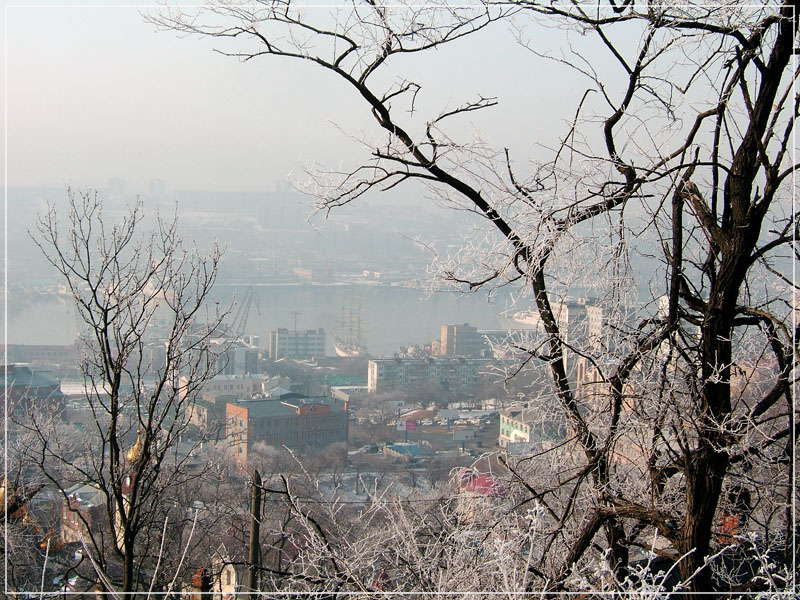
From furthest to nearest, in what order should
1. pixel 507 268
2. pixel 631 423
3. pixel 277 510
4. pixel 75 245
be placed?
pixel 277 510
pixel 75 245
pixel 507 268
pixel 631 423

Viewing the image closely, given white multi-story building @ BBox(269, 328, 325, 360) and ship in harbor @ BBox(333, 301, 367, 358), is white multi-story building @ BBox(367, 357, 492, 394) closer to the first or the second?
ship in harbor @ BBox(333, 301, 367, 358)

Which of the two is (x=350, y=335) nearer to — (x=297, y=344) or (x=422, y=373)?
(x=297, y=344)

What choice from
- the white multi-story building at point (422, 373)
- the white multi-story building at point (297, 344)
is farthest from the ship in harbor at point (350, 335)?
the white multi-story building at point (422, 373)

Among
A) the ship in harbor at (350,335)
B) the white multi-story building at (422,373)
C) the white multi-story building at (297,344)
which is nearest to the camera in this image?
the white multi-story building at (422,373)

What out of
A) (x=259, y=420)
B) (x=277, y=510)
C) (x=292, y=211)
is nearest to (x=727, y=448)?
(x=277, y=510)

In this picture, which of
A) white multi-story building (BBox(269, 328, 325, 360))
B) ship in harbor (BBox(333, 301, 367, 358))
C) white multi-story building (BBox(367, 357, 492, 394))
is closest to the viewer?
white multi-story building (BBox(367, 357, 492, 394))

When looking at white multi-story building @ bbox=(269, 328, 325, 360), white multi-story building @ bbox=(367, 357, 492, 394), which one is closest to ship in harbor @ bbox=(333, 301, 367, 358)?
white multi-story building @ bbox=(269, 328, 325, 360)

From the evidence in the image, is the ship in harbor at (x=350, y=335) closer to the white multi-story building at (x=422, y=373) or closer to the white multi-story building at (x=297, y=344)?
the white multi-story building at (x=297, y=344)

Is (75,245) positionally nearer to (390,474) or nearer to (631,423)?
(631,423)
